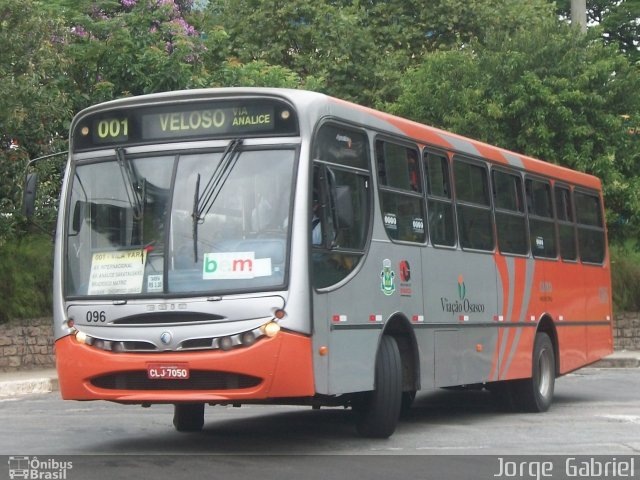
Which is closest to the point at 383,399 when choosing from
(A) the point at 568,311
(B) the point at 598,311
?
(A) the point at 568,311

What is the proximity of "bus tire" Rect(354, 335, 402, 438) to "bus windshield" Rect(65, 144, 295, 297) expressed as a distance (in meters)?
1.82

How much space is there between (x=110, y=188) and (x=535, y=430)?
195 inches

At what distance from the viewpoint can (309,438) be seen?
1209 centimetres

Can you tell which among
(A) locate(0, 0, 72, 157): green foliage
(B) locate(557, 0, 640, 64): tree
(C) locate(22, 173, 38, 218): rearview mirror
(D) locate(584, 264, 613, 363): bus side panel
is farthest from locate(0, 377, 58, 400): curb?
(B) locate(557, 0, 640, 64): tree

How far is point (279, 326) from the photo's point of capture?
1008 cm

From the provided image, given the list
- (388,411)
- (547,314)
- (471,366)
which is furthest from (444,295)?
(547,314)

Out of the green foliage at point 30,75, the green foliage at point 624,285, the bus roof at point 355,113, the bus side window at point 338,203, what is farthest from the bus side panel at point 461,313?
the green foliage at point 624,285

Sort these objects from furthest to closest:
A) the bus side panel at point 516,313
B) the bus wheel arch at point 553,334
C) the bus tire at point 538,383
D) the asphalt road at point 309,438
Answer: the bus wheel arch at point 553,334
the bus tire at point 538,383
the bus side panel at point 516,313
the asphalt road at point 309,438

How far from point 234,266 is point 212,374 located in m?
0.87

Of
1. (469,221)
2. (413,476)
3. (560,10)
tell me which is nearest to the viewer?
(413,476)

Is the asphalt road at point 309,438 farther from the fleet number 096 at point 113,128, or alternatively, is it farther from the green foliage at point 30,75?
the green foliage at point 30,75

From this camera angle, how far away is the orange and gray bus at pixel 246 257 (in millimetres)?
10188

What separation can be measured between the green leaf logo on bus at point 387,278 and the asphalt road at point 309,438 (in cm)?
137

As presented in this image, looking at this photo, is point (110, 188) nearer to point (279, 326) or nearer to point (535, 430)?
point (279, 326)
